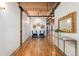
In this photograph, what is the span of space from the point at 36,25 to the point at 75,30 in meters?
13.3

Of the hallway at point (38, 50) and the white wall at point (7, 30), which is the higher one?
the white wall at point (7, 30)

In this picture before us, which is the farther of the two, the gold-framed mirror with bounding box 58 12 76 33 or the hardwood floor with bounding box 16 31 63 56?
the hardwood floor with bounding box 16 31 63 56

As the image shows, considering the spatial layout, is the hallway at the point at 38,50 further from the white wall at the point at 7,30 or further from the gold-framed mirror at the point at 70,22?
the gold-framed mirror at the point at 70,22

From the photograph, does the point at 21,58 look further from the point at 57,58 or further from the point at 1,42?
the point at 1,42

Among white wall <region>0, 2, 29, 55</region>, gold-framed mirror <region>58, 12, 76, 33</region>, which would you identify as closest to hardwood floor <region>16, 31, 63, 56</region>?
white wall <region>0, 2, 29, 55</region>

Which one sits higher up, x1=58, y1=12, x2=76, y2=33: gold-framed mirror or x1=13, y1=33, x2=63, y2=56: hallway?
x1=58, y1=12, x2=76, y2=33: gold-framed mirror

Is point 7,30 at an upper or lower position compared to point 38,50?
upper

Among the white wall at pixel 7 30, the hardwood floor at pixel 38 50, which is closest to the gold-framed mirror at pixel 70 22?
the hardwood floor at pixel 38 50

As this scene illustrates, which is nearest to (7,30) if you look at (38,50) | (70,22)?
(70,22)

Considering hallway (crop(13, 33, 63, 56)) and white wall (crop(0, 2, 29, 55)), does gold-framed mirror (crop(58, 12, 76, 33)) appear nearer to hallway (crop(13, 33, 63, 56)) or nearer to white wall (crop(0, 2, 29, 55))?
hallway (crop(13, 33, 63, 56))

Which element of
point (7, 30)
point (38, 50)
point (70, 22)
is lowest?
point (38, 50)

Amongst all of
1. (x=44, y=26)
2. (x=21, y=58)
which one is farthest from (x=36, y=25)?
(x=21, y=58)

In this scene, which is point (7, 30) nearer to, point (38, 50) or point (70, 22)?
point (70, 22)

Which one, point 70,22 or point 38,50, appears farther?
point 38,50
